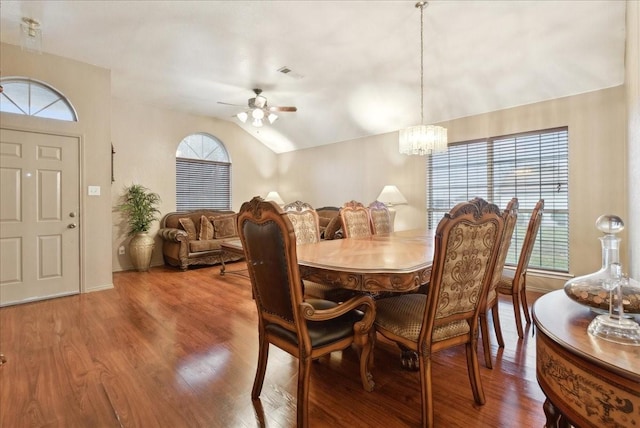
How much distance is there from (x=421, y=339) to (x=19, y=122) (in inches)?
186

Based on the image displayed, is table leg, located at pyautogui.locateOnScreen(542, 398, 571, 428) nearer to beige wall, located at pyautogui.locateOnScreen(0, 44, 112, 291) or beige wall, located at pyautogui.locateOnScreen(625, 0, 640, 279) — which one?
beige wall, located at pyautogui.locateOnScreen(625, 0, 640, 279)

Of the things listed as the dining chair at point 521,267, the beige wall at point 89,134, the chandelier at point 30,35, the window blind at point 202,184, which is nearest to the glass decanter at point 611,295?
the dining chair at point 521,267

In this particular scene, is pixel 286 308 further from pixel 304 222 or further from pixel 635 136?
pixel 635 136

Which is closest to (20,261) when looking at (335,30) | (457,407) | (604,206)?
(335,30)

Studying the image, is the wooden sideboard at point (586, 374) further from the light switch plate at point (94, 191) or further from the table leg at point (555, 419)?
the light switch plate at point (94, 191)

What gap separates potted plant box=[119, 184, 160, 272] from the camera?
5195 mm

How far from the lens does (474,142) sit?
465 centimetres

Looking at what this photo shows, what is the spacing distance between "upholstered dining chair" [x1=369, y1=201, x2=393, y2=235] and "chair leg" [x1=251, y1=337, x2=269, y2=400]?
7.37ft

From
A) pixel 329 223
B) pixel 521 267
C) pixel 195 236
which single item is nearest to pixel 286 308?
pixel 521 267

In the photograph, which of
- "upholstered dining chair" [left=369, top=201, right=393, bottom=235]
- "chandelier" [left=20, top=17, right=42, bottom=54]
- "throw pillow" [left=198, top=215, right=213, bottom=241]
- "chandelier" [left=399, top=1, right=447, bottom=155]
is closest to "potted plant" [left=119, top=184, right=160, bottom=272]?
"throw pillow" [left=198, top=215, right=213, bottom=241]

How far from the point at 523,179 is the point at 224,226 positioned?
198 inches

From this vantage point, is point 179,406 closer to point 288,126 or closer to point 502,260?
point 502,260

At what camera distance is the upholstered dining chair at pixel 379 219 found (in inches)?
151

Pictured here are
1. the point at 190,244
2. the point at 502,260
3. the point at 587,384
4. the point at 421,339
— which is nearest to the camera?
the point at 587,384
